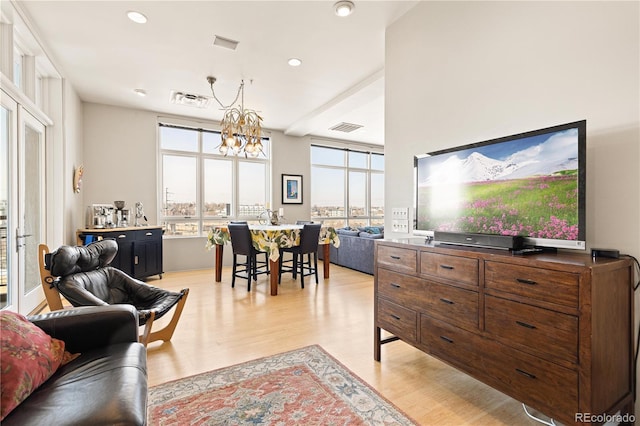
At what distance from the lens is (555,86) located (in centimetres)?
185

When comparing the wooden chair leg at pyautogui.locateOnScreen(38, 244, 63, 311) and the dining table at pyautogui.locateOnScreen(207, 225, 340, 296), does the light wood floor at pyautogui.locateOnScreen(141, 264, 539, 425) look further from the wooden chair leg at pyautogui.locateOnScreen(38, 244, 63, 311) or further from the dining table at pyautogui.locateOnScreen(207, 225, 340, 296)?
the wooden chair leg at pyautogui.locateOnScreen(38, 244, 63, 311)

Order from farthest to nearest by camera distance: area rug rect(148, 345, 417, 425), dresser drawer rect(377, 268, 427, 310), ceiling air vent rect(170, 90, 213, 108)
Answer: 1. ceiling air vent rect(170, 90, 213, 108)
2. dresser drawer rect(377, 268, 427, 310)
3. area rug rect(148, 345, 417, 425)

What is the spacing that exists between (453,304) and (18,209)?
3817 millimetres

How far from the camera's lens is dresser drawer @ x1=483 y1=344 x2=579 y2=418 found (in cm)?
139

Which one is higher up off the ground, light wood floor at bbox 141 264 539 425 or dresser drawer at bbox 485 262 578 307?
dresser drawer at bbox 485 262 578 307

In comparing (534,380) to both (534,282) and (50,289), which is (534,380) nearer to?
(534,282)

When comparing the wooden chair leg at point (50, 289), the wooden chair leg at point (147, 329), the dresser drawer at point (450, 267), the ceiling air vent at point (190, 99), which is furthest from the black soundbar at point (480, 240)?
the ceiling air vent at point (190, 99)

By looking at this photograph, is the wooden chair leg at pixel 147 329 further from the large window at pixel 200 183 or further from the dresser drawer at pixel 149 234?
the large window at pixel 200 183

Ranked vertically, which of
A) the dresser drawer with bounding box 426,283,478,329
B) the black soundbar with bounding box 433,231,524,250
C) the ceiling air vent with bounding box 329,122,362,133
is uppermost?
the ceiling air vent with bounding box 329,122,362,133

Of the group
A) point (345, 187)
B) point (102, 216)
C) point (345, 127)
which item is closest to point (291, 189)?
point (345, 187)

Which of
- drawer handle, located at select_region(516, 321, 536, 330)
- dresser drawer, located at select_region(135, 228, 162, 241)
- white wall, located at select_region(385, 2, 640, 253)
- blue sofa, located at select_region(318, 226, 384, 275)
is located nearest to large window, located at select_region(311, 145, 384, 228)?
blue sofa, located at select_region(318, 226, 384, 275)

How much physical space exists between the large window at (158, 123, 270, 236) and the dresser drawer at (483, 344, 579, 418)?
5521 mm

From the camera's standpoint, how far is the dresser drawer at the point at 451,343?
1784 mm

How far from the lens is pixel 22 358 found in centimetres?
129
